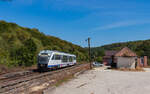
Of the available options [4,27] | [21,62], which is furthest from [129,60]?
[4,27]

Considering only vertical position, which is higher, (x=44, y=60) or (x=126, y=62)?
(x=44, y=60)

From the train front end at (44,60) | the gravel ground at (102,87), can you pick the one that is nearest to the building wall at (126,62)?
the gravel ground at (102,87)

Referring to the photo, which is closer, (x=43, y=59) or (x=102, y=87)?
A: (x=102, y=87)

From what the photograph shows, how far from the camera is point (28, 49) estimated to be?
30.3 meters

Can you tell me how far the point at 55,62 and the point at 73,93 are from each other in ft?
43.7

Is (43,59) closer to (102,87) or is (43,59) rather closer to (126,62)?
(102,87)

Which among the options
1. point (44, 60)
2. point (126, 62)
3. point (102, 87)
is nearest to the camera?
point (102, 87)

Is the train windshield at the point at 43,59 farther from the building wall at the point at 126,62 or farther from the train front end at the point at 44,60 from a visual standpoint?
the building wall at the point at 126,62

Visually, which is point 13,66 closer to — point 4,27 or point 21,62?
point 21,62

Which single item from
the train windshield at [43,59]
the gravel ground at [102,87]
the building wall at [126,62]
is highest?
the train windshield at [43,59]

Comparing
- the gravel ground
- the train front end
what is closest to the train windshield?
the train front end

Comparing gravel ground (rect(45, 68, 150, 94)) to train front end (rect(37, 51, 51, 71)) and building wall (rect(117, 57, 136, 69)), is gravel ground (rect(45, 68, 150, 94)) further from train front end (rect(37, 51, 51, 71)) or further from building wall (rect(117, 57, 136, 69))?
building wall (rect(117, 57, 136, 69))

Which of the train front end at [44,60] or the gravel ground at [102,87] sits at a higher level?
the train front end at [44,60]

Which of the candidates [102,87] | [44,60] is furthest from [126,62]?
[102,87]
